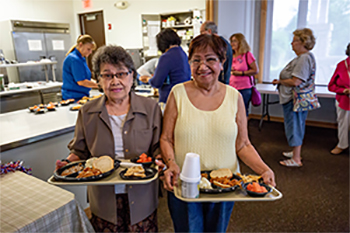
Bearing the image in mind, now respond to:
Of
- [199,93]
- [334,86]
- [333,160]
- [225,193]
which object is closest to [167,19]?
[334,86]

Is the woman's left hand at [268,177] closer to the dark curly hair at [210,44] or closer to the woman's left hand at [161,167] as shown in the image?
the woman's left hand at [161,167]

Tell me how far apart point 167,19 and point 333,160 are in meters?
3.78

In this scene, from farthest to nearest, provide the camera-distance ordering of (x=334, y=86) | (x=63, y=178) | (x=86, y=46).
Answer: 1. (x=334, y=86)
2. (x=86, y=46)
3. (x=63, y=178)

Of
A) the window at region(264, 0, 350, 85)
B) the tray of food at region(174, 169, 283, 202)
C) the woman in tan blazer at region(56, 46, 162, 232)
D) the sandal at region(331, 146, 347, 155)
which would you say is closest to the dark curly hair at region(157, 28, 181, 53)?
the woman in tan blazer at region(56, 46, 162, 232)

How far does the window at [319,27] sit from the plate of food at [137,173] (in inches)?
169

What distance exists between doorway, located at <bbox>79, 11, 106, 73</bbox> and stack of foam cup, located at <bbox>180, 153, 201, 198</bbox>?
5.88m

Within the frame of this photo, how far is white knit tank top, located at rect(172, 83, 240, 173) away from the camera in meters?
1.24

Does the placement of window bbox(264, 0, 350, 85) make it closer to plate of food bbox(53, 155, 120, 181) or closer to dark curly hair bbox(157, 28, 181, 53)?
dark curly hair bbox(157, 28, 181, 53)

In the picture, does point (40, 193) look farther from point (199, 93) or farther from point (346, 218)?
point (346, 218)

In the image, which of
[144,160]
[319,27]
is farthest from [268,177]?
[319,27]

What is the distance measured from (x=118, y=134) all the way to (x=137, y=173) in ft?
0.79

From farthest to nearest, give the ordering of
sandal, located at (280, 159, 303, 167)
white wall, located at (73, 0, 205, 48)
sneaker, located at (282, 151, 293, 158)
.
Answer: white wall, located at (73, 0, 205, 48) → sneaker, located at (282, 151, 293, 158) → sandal, located at (280, 159, 303, 167)

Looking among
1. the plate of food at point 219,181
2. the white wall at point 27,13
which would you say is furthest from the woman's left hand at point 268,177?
the white wall at point 27,13

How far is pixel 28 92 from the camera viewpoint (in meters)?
4.14
